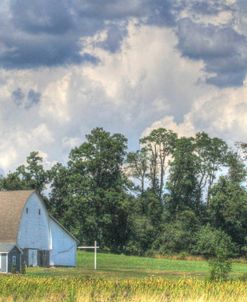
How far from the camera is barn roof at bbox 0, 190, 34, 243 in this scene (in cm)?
8354

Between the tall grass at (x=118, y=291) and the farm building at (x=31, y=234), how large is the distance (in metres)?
47.9

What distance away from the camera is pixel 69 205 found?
408 feet

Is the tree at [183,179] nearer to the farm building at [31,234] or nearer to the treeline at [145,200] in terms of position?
the treeline at [145,200]

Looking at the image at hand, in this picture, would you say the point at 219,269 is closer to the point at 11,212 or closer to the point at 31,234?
the point at 11,212

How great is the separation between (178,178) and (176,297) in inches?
4385

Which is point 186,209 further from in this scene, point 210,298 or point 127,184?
point 210,298

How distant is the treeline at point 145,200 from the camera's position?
407 feet

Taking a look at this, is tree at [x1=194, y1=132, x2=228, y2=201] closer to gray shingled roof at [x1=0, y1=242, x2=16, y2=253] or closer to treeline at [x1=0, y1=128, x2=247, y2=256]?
treeline at [x1=0, y1=128, x2=247, y2=256]

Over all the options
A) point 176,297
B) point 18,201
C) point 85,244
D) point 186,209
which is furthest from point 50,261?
point 176,297

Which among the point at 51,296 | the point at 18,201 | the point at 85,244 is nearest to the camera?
the point at 51,296

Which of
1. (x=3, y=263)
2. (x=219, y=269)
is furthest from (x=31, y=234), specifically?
(x=219, y=269)

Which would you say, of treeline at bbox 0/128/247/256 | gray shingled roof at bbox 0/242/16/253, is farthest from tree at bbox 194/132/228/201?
gray shingled roof at bbox 0/242/16/253

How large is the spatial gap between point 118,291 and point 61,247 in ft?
206

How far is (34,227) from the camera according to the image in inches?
3465
